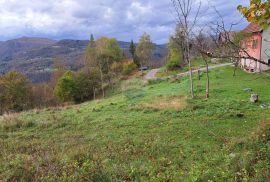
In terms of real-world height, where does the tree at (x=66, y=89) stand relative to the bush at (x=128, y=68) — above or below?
below

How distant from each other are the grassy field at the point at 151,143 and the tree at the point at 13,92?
35.7m

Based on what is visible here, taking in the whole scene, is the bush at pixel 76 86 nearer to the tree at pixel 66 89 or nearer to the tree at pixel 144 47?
the tree at pixel 66 89

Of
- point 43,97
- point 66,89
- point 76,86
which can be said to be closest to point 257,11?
point 66,89

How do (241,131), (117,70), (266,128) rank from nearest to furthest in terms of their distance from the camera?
(266,128), (241,131), (117,70)

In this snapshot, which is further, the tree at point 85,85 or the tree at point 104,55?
the tree at point 104,55

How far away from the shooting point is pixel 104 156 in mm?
10609

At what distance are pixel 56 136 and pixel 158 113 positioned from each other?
22.1 ft

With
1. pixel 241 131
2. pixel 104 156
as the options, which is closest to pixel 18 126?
pixel 104 156

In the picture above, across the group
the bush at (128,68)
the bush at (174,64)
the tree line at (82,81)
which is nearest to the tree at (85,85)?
the tree line at (82,81)

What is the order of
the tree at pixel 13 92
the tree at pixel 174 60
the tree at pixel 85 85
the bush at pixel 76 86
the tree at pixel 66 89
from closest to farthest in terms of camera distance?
the tree at pixel 66 89, the bush at pixel 76 86, the tree at pixel 13 92, the tree at pixel 85 85, the tree at pixel 174 60

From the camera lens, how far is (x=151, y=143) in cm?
1277

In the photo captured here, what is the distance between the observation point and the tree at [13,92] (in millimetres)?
55219

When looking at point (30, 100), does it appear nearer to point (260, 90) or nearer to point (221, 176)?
point (260, 90)

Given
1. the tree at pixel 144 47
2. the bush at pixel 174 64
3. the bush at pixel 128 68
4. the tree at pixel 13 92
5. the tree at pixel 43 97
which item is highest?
the tree at pixel 144 47
